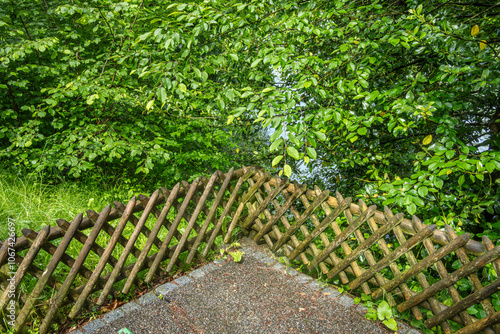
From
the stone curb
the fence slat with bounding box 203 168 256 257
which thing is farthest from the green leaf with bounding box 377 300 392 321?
the fence slat with bounding box 203 168 256 257

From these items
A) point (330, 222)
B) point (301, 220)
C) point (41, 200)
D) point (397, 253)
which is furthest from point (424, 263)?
point (41, 200)

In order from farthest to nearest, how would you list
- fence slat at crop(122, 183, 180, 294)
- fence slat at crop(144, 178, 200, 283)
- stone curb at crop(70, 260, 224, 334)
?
fence slat at crop(144, 178, 200, 283) → fence slat at crop(122, 183, 180, 294) → stone curb at crop(70, 260, 224, 334)

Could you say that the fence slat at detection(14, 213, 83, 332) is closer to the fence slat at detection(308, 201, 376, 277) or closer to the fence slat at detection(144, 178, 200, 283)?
the fence slat at detection(144, 178, 200, 283)

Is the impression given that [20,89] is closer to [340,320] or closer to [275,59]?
[275,59]

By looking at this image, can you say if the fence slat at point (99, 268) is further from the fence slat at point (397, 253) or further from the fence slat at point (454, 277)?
the fence slat at point (454, 277)

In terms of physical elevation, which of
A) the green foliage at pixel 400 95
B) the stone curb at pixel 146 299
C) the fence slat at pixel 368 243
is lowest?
the stone curb at pixel 146 299

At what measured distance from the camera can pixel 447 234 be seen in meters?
2.22

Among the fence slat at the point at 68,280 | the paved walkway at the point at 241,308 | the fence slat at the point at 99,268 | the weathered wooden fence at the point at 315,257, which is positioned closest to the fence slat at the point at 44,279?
the weathered wooden fence at the point at 315,257

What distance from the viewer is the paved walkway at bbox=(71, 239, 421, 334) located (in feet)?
8.00

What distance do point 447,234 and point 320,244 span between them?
1666 mm

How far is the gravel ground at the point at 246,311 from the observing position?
2439 mm

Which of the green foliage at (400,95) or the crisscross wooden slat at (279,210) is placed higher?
the green foliage at (400,95)

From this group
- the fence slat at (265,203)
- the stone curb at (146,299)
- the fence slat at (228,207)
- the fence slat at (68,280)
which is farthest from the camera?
the fence slat at (228,207)

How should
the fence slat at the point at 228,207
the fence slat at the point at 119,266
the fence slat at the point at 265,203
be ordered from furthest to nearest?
1. the fence slat at the point at 228,207
2. the fence slat at the point at 265,203
3. the fence slat at the point at 119,266
